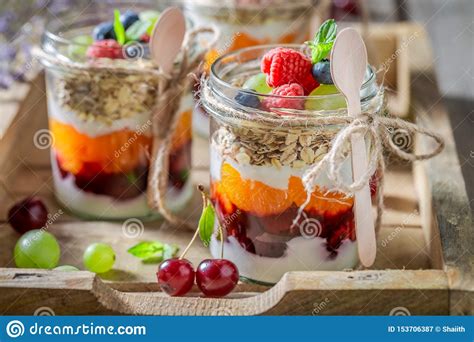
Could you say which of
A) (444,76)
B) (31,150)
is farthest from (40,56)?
(444,76)

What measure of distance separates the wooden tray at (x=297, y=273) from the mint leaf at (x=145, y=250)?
0.01 meters

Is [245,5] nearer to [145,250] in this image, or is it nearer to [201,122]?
[201,122]

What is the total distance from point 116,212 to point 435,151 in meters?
0.48

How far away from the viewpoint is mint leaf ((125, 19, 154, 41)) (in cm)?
126

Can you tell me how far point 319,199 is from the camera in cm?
106

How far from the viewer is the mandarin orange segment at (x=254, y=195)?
107 cm

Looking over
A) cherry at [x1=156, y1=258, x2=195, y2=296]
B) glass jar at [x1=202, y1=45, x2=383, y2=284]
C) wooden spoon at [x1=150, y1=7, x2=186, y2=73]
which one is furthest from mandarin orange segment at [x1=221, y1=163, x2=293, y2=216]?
wooden spoon at [x1=150, y1=7, x2=186, y2=73]

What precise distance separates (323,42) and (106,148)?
38 centimetres

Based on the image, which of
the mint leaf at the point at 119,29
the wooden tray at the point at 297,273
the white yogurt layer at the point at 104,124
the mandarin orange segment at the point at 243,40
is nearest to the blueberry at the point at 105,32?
the mint leaf at the point at 119,29

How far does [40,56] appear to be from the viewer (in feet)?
4.17

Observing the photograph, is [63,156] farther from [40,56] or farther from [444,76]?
[444,76]

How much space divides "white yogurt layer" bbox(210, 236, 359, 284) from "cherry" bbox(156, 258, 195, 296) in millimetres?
84

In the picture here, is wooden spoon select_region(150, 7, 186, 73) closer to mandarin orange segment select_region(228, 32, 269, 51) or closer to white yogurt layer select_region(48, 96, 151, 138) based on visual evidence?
white yogurt layer select_region(48, 96, 151, 138)

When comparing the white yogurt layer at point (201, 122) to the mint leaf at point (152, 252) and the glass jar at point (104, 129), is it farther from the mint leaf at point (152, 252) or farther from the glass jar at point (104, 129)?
the mint leaf at point (152, 252)
